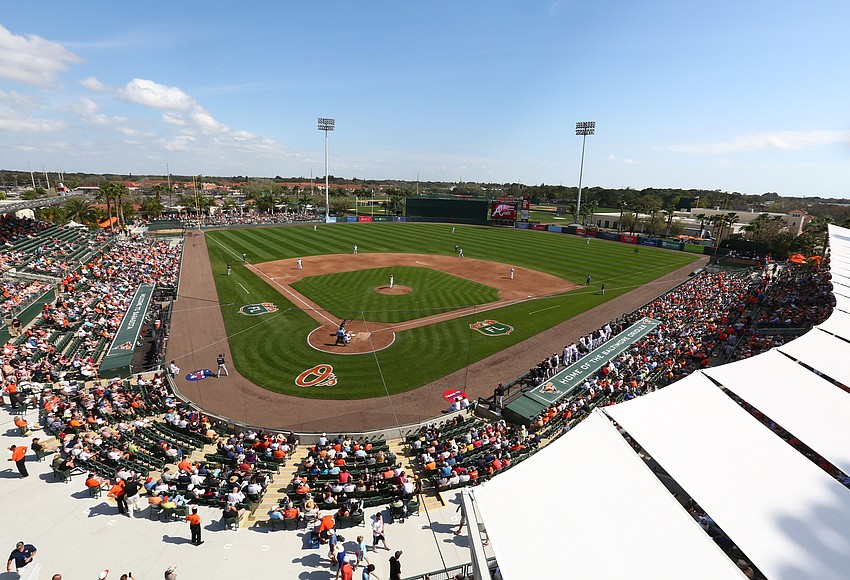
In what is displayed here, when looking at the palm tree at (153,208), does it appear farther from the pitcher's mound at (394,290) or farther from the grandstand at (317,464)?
the pitcher's mound at (394,290)

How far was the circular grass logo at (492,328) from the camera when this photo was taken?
94.9 ft

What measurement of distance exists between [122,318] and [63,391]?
37.3 feet

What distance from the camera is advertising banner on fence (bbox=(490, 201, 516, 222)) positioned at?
9150 cm

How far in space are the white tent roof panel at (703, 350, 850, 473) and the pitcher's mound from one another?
28300 mm

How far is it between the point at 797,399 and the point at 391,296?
95.8 ft

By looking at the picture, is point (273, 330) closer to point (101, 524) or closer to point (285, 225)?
point (101, 524)

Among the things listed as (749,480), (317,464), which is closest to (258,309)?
(317,464)

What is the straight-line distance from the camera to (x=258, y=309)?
3262cm

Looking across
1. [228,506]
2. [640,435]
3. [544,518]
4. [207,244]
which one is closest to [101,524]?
[228,506]

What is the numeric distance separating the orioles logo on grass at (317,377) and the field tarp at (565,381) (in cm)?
914

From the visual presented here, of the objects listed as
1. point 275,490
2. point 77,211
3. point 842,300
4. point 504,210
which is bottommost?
point 275,490

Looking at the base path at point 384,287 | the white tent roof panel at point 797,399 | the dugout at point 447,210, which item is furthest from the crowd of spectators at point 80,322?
the dugout at point 447,210

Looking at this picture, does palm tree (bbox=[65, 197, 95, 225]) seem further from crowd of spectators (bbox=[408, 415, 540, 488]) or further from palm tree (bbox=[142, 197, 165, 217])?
crowd of spectators (bbox=[408, 415, 540, 488])

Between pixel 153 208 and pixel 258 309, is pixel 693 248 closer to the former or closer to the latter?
pixel 258 309
